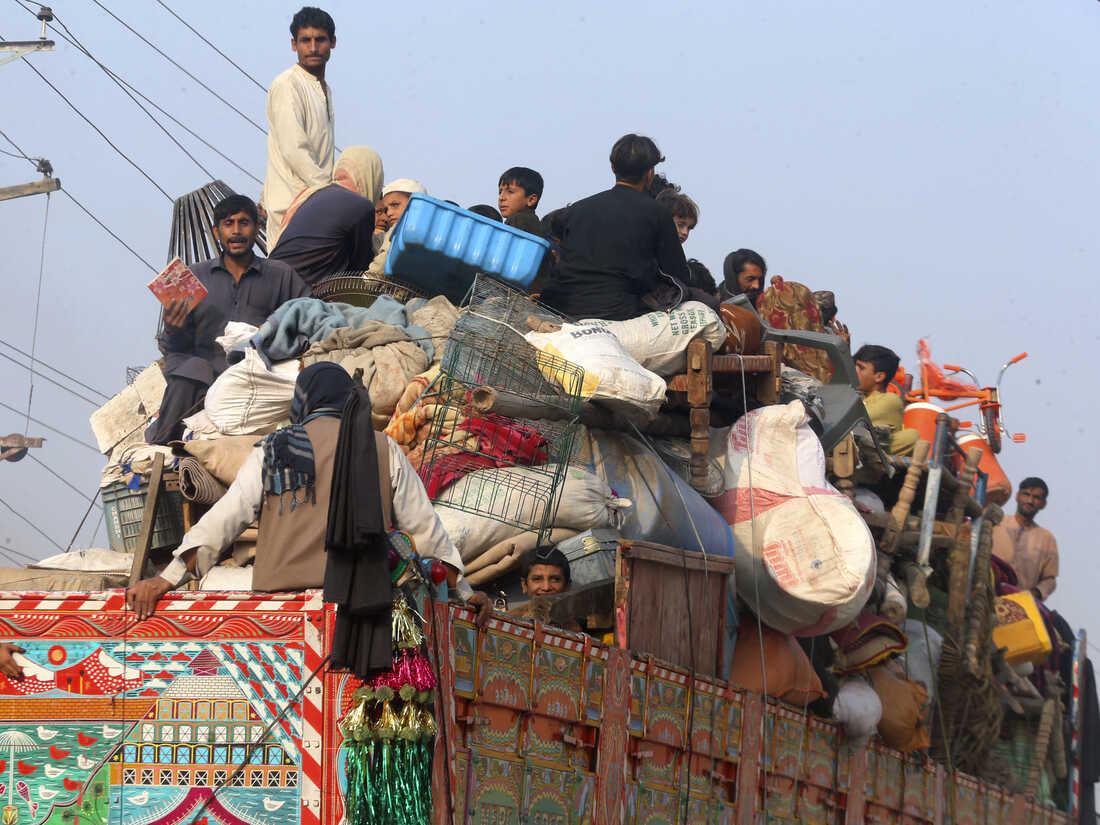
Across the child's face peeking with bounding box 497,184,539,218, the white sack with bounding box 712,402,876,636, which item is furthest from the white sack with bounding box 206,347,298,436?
the child's face peeking with bounding box 497,184,539,218

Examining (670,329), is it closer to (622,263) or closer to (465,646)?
(622,263)

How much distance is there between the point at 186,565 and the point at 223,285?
10.2 ft

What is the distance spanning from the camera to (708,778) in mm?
6621

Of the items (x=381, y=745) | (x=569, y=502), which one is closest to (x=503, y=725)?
(x=381, y=745)

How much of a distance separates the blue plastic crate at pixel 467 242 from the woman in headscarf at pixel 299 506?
2.75m

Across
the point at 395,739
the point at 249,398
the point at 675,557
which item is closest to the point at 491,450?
the point at 675,557

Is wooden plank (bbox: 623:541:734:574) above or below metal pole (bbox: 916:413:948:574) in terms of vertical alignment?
below

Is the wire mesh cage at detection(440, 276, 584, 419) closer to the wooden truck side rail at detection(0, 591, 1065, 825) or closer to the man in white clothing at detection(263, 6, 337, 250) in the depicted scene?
the wooden truck side rail at detection(0, 591, 1065, 825)

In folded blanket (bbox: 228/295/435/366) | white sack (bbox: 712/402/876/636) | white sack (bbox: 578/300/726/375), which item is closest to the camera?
folded blanket (bbox: 228/295/435/366)

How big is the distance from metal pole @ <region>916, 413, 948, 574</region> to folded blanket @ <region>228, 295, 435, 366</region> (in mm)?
3451

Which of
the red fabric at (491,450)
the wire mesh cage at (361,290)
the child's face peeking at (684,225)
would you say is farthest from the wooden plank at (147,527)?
the child's face peeking at (684,225)

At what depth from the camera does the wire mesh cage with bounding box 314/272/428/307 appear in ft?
26.6

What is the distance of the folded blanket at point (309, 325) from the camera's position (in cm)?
714

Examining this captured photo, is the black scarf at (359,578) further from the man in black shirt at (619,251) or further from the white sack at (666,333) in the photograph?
the man in black shirt at (619,251)
